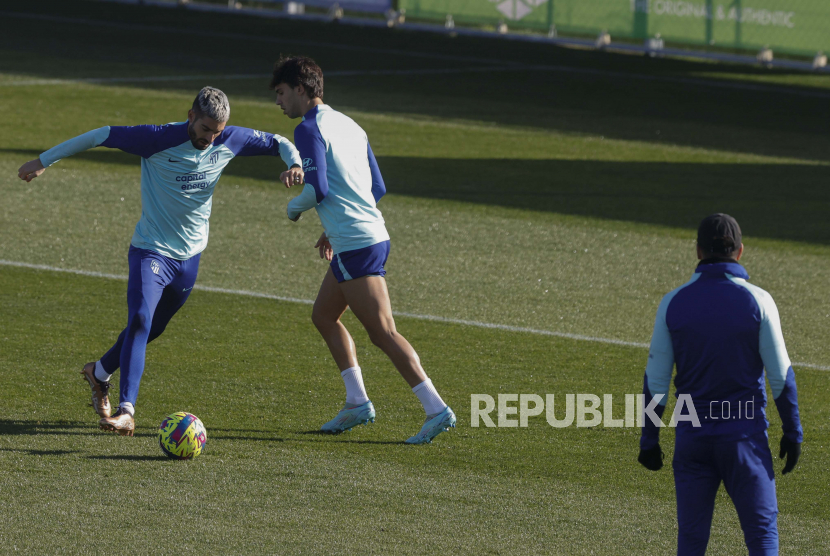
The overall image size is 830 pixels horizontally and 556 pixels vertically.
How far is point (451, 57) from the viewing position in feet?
104

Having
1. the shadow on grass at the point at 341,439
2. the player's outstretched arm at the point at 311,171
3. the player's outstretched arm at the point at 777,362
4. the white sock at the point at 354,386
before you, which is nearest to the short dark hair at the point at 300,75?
the player's outstretched arm at the point at 311,171

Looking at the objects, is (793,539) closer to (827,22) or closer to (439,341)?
(439,341)

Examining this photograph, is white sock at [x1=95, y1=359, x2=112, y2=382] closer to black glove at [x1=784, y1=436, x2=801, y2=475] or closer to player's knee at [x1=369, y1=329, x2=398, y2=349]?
player's knee at [x1=369, y1=329, x2=398, y2=349]

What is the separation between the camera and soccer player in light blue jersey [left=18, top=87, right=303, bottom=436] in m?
7.34

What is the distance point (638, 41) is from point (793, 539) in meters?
26.7

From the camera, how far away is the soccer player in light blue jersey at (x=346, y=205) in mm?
7070

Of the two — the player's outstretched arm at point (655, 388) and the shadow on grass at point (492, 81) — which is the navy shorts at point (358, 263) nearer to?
the player's outstretched arm at point (655, 388)

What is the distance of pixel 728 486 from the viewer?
16.4 feet

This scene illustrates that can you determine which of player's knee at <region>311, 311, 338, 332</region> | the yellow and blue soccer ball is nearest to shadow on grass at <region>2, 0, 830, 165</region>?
player's knee at <region>311, 311, 338, 332</region>

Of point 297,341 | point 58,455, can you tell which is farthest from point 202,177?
point 297,341

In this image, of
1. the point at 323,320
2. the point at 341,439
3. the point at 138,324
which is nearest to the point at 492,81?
the point at 323,320

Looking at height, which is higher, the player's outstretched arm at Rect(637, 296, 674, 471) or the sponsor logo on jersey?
the sponsor logo on jersey

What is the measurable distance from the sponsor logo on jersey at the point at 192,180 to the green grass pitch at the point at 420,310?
4.89ft

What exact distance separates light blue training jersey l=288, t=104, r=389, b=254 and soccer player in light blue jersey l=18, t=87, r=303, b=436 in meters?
0.26
